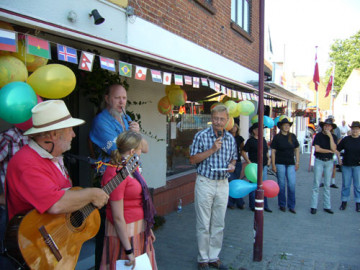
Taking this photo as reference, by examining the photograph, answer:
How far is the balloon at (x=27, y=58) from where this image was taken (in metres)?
2.45

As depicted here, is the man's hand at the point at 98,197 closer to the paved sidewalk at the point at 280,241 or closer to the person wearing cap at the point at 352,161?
the paved sidewalk at the point at 280,241

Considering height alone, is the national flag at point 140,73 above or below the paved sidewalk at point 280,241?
above

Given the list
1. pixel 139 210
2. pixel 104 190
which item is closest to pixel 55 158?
pixel 104 190

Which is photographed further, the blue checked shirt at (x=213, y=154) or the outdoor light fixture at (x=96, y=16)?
the outdoor light fixture at (x=96, y=16)

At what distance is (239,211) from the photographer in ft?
21.0

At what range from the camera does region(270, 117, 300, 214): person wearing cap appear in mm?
6254

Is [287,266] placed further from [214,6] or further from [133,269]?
[214,6]

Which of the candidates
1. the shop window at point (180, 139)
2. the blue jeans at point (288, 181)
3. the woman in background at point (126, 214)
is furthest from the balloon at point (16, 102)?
the blue jeans at point (288, 181)

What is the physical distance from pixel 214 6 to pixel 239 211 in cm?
478

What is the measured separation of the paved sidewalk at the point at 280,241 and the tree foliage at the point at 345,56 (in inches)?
1719

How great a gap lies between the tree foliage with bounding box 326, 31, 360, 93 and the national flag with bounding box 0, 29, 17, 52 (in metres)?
48.8

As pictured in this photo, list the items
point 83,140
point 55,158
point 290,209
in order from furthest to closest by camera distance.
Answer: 1. point 290,209
2. point 83,140
3. point 55,158

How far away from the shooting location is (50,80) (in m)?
2.42

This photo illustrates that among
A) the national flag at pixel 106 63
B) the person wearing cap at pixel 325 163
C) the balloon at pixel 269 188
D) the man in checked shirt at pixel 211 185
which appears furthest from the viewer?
Answer: the person wearing cap at pixel 325 163
